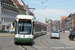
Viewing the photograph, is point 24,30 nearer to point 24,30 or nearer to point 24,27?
point 24,30

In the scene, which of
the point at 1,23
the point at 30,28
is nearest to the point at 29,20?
the point at 30,28

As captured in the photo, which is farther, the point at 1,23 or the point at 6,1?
the point at 6,1

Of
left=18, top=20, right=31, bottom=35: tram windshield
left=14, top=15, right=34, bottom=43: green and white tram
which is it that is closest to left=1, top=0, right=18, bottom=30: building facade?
left=14, top=15, right=34, bottom=43: green and white tram

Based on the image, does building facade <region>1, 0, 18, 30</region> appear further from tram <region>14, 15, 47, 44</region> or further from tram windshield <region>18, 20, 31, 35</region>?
tram windshield <region>18, 20, 31, 35</region>

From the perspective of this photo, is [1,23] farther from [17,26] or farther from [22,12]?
[17,26]

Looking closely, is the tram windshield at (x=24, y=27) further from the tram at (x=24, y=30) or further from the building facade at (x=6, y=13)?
the building facade at (x=6, y=13)

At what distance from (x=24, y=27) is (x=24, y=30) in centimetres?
34

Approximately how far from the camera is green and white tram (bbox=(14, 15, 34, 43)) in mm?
15797

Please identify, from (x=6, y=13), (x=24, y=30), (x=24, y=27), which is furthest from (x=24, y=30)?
(x=6, y=13)

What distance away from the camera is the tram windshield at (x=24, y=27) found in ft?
52.4

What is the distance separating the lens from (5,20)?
69.1m

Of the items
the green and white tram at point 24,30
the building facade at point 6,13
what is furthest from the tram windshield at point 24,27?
the building facade at point 6,13

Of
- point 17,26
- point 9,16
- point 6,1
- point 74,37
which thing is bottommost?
point 74,37

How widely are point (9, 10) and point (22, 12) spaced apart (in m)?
21.4
